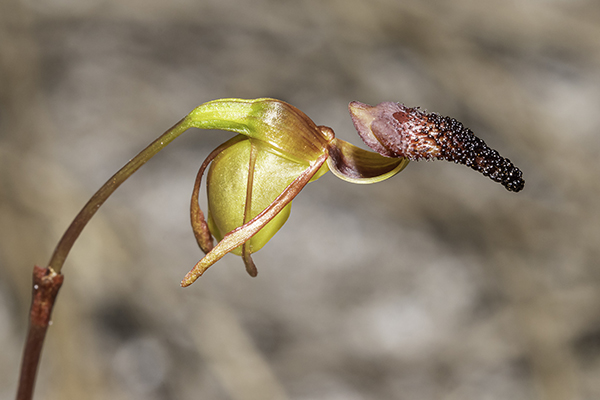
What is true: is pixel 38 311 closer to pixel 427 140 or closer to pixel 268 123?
pixel 268 123

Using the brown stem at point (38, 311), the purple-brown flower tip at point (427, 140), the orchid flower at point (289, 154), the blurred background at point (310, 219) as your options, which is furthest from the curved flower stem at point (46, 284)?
the blurred background at point (310, 219)

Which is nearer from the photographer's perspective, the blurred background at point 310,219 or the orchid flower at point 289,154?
the orchid flower at point 289,154

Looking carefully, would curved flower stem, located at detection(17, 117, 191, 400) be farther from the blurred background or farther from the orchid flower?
the blurred background

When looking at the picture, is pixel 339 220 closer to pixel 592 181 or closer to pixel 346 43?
pixel 346 43

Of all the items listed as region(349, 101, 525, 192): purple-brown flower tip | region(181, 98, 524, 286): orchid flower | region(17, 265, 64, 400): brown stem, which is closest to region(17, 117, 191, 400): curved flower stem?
region(17, 265, 64, 400): brown stem

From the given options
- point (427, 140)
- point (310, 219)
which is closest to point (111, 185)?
point (427, 140)

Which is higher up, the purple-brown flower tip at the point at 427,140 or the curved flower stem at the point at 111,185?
the curved flower stem at the point at 111,185

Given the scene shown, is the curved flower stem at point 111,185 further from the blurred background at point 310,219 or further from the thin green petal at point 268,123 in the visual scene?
the blurred background at point 310,219
